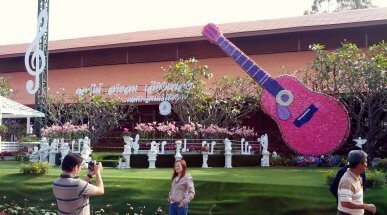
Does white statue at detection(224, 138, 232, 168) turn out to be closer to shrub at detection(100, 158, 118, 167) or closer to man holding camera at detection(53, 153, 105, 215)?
shrub at detection(100, 158, 118, 167)

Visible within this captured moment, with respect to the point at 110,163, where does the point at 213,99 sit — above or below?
above

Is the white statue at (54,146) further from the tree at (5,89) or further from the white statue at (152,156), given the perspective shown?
the tree at (5,89)

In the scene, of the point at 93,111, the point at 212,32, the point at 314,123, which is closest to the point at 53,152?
the point at 93,111

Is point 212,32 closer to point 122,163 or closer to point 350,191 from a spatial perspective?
point 122,163

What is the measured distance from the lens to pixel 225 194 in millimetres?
9852

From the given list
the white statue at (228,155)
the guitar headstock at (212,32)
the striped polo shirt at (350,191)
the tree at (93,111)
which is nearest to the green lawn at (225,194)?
the striped polo shirt at (350,191)

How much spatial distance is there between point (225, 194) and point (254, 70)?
20.4 feet

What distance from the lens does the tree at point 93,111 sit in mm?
21484

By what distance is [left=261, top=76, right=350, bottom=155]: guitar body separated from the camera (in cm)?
1402

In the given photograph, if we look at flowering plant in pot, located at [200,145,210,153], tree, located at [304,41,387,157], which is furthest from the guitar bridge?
flowering plant in pot, located at [200,145,210,153]

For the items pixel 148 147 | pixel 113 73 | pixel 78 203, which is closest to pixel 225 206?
pixel 78 203

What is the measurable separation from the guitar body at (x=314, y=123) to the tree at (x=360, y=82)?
1450mm

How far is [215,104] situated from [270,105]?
402 cm

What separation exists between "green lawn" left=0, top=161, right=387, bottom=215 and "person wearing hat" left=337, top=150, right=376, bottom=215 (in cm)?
383
